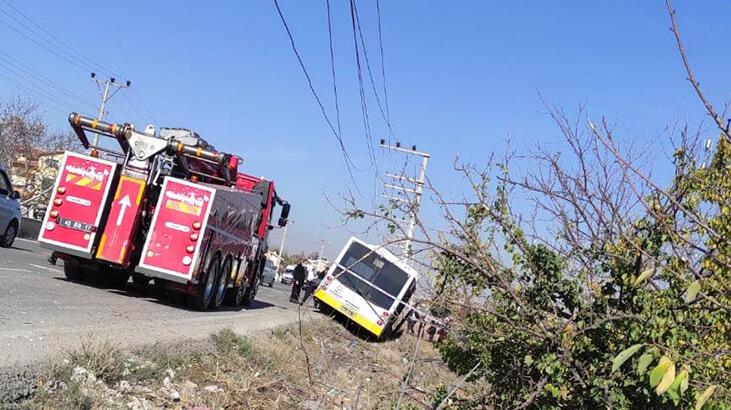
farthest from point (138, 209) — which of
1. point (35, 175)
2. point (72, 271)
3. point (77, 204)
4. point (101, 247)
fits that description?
point (35, 175)

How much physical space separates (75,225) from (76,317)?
397 cm

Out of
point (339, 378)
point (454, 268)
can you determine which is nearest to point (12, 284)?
point (339, 378)

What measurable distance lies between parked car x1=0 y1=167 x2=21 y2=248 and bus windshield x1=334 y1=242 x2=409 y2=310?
8.21 meters

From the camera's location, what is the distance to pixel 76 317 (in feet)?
31.2

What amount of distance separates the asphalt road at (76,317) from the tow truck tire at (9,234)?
1.60m

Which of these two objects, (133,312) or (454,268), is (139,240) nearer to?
(133,312)

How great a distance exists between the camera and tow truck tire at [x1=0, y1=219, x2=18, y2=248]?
60.7 feet

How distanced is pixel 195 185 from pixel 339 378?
4.62m

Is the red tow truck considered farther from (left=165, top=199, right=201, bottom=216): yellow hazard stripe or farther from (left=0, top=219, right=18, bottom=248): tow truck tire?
(left=0, top=219, right=18, bottom=248): tow truck tire

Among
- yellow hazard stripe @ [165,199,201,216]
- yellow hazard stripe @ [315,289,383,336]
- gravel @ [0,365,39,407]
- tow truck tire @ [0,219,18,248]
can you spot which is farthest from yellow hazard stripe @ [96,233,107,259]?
yellow hazard stripe @ [315,289,383,336]

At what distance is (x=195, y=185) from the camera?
13102mm

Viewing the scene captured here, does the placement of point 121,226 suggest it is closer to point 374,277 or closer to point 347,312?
point 374,277

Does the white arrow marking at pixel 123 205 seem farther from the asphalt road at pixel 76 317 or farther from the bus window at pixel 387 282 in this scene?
the bus window at pixel 387 282

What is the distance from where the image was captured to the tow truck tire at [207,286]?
46.8ft
